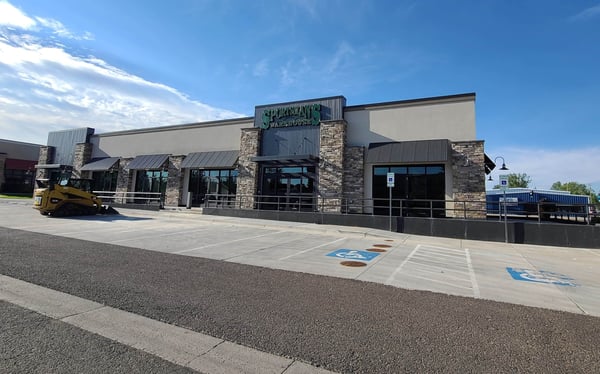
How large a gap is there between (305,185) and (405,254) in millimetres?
11332

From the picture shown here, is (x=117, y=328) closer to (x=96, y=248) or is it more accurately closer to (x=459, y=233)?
(x=96, y=248)

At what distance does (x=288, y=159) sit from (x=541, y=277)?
14757 mm

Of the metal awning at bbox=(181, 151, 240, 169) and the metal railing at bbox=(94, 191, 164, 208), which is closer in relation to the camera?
the metal awning at bbox=(181, 151, 240, 169)

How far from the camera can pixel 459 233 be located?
45.9ft

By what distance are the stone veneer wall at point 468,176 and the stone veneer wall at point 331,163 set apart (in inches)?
252

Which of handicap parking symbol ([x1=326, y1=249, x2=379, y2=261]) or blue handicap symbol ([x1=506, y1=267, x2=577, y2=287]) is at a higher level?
handicap parking symbol ([x1=326, y1=249, x2=379, y2=261])

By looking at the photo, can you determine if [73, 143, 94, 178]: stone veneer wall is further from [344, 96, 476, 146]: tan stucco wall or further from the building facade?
[344, 96, 476, 146]: tan stucco wall

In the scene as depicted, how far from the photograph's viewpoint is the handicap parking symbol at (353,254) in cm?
874

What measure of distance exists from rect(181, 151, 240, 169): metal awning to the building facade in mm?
32463

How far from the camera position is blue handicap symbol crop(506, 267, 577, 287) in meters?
6.78

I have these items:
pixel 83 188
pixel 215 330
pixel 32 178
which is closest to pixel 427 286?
pixel 215 330

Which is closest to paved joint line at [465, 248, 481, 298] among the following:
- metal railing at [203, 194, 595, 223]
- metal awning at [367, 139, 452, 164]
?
metal railing at [203, 194, 595, 223]

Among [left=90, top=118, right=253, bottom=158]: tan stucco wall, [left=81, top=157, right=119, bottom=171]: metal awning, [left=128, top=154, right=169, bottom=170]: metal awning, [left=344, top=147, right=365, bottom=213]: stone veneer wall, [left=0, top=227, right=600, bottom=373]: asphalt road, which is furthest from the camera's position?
[left=81, top=157, right=119, bottom=171]: metal awning

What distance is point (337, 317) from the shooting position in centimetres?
412
